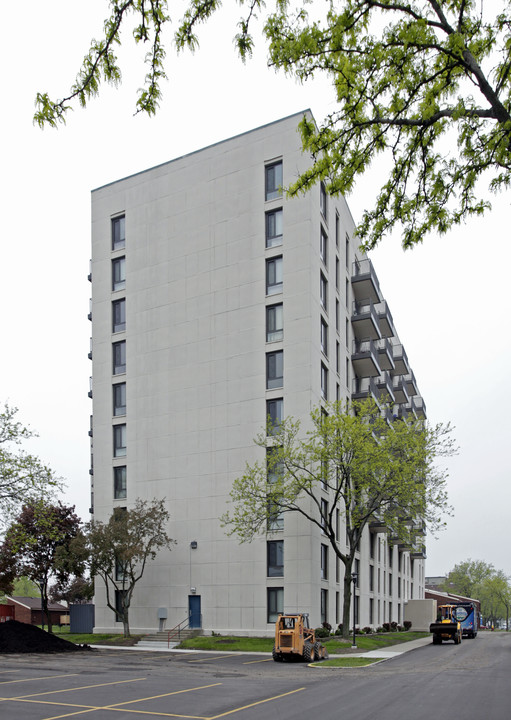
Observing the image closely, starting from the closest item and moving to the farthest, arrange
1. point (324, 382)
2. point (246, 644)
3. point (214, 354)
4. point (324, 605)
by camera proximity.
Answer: point (246, 644)
point (324, 605)
point (214, 354)
point (324, 382)

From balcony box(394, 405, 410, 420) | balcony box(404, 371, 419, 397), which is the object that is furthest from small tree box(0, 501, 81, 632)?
balcony box(404, 371, 419, 397)

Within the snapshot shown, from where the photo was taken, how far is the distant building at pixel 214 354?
42.2 meters

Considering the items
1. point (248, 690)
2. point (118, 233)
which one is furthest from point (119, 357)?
point (248, 690)

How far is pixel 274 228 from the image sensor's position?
148ft

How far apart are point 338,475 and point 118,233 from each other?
2470 centimetres

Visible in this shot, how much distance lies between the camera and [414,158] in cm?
1027

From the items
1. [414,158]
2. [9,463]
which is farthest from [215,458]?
[414,158]

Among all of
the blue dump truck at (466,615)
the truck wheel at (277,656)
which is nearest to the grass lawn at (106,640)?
the truck wheel at (277,656)

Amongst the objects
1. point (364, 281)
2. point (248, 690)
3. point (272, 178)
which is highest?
point (272, 178)

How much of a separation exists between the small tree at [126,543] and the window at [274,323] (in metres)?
12.4

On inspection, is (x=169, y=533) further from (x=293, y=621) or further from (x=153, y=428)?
(x=293, y=621)

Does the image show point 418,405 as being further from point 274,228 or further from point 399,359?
point 274,228

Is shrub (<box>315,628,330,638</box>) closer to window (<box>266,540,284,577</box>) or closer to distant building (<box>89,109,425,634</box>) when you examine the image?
distant building (<box>89,109,425,634</box>)

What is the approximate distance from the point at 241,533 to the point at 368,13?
33.6m
